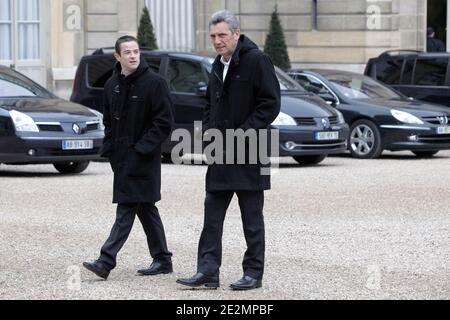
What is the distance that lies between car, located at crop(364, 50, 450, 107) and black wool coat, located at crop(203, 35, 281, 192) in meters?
15.2

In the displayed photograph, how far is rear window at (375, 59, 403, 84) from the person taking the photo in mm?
25062

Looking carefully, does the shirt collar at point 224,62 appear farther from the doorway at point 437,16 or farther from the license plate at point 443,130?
the doorway at point 437,16

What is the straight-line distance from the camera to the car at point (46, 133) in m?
17.8

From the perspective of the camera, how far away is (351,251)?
1152 cm

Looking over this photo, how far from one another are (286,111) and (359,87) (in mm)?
3239

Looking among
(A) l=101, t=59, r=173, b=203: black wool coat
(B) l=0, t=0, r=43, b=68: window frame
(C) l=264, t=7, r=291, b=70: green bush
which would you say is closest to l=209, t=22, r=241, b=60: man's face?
(A) l=101, t=59, r=173, b=203: black wool coat

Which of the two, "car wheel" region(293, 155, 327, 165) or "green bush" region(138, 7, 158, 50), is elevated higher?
"green bush" region(138, 7, 158, 50)

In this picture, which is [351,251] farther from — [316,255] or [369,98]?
[369,98]

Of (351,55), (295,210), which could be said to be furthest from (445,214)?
(351,55)

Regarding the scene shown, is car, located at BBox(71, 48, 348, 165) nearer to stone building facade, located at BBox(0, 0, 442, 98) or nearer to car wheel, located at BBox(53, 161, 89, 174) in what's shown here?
car wheel, located at BBox(53, 161, 89, 174)

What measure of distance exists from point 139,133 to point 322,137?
10042 mm

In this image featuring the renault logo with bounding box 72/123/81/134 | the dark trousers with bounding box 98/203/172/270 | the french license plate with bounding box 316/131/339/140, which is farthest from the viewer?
the french license plate with bounding box 316/131/339/140

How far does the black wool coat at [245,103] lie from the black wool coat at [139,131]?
650 mm

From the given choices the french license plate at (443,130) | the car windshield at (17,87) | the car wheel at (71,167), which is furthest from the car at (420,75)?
the car wheel at (71,167)
